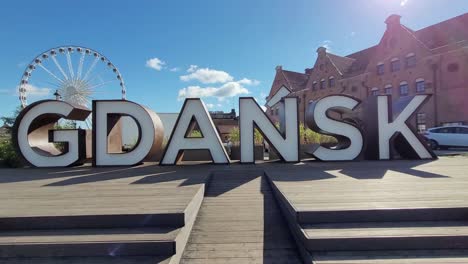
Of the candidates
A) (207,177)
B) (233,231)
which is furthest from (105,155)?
(233,231)

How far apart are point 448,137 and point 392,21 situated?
1591 cm

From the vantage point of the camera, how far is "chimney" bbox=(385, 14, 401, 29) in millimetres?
28798

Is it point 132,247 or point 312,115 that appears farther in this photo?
point 312,115

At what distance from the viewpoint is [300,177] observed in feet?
20.1

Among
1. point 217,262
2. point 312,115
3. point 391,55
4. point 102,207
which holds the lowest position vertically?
point 217,262

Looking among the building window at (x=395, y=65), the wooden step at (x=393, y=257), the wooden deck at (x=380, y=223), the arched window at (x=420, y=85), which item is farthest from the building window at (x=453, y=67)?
the wooden step at (x=393, y=257)

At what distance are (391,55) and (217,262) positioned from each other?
31082 mm

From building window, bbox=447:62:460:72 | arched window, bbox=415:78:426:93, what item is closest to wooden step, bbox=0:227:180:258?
building window, bbox=447:62:460:72

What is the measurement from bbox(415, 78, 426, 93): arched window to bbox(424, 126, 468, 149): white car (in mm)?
8711

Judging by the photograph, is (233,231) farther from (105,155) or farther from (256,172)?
(105,155)

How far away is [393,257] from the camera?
2945 mm

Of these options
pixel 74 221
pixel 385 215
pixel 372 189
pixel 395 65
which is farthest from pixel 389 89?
pixel 74 221

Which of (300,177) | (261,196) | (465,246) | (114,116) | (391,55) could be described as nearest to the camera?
(465,246)

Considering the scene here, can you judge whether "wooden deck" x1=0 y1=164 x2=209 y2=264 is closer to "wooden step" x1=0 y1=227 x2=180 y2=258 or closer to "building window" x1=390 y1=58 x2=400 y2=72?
"wooden step" x1=0 y1=227 x2=180 y2=258
